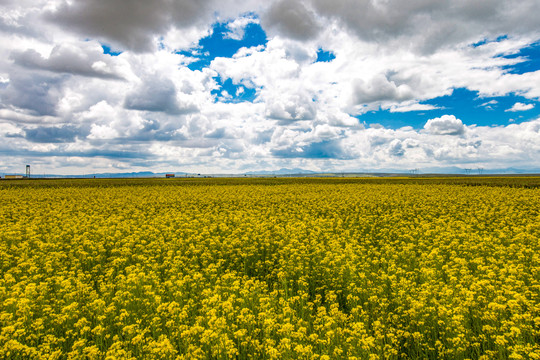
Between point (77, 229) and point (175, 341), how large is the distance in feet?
39.1

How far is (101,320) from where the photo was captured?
6488mm

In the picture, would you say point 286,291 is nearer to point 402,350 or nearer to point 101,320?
point 402,350

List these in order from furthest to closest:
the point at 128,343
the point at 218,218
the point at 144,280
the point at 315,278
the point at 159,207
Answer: the point at 159,207 < the point at 218,218 < the point at 315,278 < the point at 144,280 < the point at 128,343

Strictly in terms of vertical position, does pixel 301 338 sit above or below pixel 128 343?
above

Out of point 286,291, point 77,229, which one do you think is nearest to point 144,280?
point 286,291

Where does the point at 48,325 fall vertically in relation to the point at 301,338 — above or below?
below

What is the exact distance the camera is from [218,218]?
18391mm

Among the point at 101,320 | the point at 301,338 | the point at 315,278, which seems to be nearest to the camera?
the point at 301,338

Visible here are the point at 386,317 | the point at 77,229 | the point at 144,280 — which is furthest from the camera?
the point at 77,229

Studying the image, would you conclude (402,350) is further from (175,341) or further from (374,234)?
(374,234)

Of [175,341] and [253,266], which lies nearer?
[175,341]

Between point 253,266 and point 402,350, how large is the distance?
6.06 meters

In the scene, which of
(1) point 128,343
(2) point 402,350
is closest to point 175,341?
(1) point 128,343

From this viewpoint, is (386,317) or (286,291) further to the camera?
(286,291)
